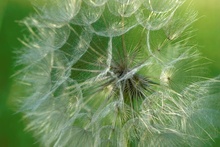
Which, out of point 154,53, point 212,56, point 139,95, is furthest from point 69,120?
point 212,56

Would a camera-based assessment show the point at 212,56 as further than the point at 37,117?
Yes

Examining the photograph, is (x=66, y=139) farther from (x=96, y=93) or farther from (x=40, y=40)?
(x=40, y=40)

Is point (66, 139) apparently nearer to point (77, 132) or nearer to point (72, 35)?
point (77, 132)

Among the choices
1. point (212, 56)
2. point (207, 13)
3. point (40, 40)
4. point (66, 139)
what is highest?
point (207, 13)

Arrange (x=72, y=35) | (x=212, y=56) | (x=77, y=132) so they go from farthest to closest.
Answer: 1. (x=212, y=56)
2. (x=72, y=35)
3. (x=77, y=132)

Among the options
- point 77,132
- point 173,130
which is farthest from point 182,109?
point 77,132

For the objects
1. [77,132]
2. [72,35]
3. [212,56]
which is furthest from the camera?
[212,56]

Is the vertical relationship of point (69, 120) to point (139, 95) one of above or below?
below
